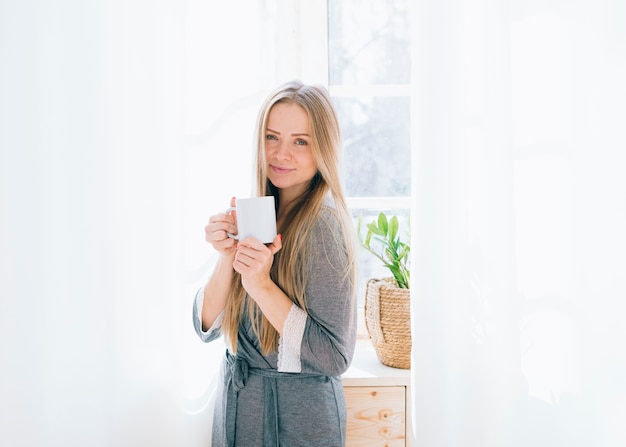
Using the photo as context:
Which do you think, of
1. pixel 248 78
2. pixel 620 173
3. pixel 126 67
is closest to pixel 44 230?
pixel 126 67

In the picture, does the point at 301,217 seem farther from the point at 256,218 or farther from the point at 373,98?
the point at 373,98

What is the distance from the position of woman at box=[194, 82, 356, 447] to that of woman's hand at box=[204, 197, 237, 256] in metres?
0.03

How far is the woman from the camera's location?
1095 millimetres

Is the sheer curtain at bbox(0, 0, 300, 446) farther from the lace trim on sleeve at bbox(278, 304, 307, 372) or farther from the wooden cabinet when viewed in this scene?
the wooden cabinet

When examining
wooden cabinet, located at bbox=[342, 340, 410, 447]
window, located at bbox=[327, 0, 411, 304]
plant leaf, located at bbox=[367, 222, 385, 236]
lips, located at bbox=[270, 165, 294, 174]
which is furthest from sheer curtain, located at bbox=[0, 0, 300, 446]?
window, located at bbox=[327, 0, 411, 304]

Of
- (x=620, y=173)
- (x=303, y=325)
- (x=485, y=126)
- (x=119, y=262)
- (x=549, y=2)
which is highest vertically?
(x=549, y=2)

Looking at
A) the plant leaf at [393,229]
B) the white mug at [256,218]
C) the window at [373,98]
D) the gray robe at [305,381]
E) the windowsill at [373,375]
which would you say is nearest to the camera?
the white mug at [256,218]

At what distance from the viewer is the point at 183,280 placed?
98cm

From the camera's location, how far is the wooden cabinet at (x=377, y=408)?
140 centimetres

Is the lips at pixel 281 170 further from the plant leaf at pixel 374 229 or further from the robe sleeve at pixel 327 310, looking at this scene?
the plant leaf at pixel 374 229

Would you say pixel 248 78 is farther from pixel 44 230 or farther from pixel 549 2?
pixel 44 230

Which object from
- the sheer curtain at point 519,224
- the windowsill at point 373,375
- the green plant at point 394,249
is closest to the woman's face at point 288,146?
the sheer curtain at point 519,224

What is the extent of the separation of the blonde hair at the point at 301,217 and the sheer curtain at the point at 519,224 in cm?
17

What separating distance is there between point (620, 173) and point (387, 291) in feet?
2.40
